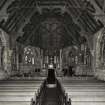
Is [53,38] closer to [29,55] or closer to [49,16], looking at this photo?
[29,55]

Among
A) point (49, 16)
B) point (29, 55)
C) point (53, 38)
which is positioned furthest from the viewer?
point (29, 55)

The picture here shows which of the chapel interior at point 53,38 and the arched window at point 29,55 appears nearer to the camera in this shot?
the chapel interior at point 53,38

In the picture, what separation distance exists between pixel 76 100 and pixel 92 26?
11.1m

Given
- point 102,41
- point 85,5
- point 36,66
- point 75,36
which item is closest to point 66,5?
point 85,5

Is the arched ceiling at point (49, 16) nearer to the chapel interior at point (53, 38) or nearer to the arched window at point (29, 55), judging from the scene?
the chapel interior at point (53, 38)

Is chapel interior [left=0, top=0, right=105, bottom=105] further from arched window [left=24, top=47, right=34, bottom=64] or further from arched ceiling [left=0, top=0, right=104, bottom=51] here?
arched window [left=24, top=47, right=34, bottom=64]

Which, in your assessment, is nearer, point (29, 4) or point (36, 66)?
point (29, 4)

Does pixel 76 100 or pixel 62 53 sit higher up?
pixel 62 53

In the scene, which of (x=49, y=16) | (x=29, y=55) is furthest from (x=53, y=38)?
(x=49, y=16)

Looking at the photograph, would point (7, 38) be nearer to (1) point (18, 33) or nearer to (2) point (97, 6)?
(1) point (18, 33)

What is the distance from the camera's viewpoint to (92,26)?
1717cm

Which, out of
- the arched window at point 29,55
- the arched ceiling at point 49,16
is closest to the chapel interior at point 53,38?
the arched ceiling at point 49,16

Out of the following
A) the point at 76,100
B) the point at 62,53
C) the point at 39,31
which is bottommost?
the point at 76,100

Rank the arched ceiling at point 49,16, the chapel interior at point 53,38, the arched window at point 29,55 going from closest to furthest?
the chapel interior at point 53,38, the arched ceiling at point 49,16, the arched window at point 29,55
